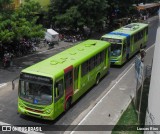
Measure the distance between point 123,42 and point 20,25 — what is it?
27.3 feet

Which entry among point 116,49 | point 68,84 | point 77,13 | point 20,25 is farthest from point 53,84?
point 77,13

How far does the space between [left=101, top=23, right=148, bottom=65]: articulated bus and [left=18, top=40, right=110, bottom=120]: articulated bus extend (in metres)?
7.16

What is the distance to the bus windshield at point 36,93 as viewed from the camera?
15398mm

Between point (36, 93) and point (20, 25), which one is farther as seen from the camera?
point (20, 25)

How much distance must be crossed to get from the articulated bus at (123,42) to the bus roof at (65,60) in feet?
10.5

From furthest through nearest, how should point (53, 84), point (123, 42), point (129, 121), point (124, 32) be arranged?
1. point (124, 32)
2. point (123, 42)
3. point (129, 121)
4. point (53, 84)

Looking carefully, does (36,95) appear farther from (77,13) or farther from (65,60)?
(77,13)

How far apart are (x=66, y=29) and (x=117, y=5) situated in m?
8.20

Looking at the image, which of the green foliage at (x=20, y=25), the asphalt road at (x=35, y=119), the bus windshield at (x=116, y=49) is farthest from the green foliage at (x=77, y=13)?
the bus windshield at (x=116, y=49)

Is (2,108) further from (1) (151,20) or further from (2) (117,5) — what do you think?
(1) (151,20)

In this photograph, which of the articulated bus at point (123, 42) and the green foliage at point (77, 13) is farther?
the green foliage at point (77, 13)

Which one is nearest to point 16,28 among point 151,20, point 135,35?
point 135,35

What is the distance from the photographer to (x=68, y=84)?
55.6 feet

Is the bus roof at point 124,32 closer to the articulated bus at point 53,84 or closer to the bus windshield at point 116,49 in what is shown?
the bus windshield at point 116,49
